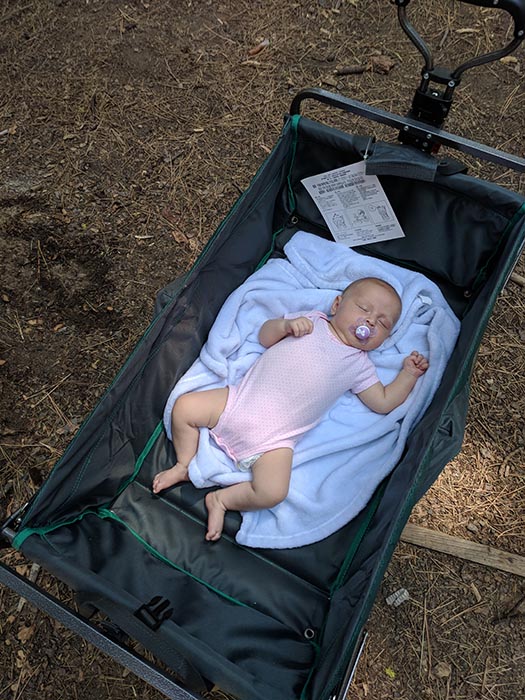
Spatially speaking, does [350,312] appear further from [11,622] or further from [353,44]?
[353,44]

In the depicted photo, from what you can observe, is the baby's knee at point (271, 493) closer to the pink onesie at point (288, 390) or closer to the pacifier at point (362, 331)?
the pink onesie at point (288, 390)

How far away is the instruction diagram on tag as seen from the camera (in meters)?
2.20

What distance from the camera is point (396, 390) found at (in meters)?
2.18

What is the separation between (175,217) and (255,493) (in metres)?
1.57

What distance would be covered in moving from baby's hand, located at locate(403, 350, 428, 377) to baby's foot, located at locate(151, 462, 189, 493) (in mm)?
888

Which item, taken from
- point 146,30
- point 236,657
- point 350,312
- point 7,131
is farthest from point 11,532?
Result: point 146,30

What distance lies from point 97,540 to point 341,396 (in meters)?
0.98

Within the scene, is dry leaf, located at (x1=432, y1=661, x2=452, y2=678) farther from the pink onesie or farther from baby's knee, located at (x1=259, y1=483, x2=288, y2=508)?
the pink onesie

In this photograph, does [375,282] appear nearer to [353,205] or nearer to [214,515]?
[353,205]

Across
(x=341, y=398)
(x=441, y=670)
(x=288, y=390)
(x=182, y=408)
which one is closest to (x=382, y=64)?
(x=341, y=398)

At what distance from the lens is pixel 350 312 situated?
7.19ft

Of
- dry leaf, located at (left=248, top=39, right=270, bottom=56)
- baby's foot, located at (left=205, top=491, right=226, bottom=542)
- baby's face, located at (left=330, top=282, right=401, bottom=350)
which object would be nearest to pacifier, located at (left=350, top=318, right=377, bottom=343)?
baby's face, located at (left=330, top=282, right=401, bottom=350)

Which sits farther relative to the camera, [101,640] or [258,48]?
[258,48]

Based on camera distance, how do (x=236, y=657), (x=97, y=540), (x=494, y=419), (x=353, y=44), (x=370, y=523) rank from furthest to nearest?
1. (x=353, y=44)
2. (x=494, y=419)
3. (x=370, y=523)
4. (x=97, y=540)
5. (x=236, y=657)
